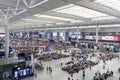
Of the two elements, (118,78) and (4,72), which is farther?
(118,78)

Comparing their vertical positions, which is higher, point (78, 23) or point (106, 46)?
point (78, 23)

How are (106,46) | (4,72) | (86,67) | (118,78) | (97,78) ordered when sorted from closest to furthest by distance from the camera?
(4,72) → (97,78) → (118,78) → (86,67) → (106,46)

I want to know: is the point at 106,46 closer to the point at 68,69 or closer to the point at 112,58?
the point at 112,58

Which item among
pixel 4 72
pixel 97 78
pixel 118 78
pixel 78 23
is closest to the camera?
pixel 4 72

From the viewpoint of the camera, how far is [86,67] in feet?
87.5

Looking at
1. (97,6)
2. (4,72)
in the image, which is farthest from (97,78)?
(4,72)

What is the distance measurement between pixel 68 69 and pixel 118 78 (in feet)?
25.9

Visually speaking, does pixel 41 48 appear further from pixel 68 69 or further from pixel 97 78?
pixel 97 78

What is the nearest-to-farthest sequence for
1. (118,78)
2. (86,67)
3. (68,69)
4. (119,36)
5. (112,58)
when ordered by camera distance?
(118,78), (68,69), (86,67), (112,58), (119,36)

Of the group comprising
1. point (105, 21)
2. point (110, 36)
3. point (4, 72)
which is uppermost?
point (105, 21)

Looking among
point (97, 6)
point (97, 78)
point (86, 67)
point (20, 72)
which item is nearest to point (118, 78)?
point (97, 78)

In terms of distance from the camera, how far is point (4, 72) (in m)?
17.8

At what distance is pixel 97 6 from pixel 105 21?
1265 cm

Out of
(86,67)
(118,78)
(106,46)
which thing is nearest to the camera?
(118,78)
